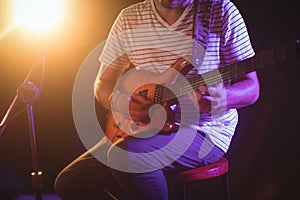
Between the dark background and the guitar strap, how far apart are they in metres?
0.56

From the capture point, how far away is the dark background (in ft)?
7.30

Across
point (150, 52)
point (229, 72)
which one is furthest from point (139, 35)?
point (229, 72)

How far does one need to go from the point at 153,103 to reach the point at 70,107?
123 centimetres

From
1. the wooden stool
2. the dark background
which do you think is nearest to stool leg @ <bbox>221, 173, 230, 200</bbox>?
the wooden stool

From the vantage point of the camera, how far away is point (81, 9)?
2.67 meters

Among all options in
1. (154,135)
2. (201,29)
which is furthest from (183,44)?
(154,135)

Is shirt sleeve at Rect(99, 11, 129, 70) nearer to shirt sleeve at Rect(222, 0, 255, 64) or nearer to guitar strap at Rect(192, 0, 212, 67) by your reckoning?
guitar strap at Rect(192, 0, 212, 67)

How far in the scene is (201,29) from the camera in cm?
181

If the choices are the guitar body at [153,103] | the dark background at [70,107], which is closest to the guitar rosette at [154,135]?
the guitar body at [153,103]

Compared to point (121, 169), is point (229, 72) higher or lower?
higher

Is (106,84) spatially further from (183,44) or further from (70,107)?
(70,107)

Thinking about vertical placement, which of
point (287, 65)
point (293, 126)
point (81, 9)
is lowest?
point (293, 126)

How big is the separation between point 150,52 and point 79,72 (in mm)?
915

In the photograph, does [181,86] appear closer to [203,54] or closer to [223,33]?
[203,54]
